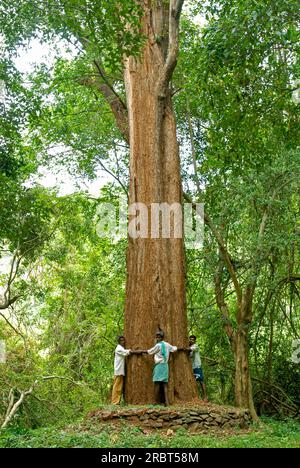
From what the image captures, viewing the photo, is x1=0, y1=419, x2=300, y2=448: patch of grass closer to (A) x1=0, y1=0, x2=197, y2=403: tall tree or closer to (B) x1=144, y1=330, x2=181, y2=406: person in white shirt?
(B) x1=144, y1=330, x2=181, y2=406: person in white shirt

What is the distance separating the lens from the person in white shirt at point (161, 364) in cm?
966

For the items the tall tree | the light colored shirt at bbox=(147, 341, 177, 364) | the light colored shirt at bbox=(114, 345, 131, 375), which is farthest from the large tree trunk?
the light colored shirt at bbox=(147, 341, 177, 364)

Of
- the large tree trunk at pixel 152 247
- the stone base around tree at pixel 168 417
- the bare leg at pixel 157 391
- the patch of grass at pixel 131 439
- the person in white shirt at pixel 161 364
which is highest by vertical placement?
the large tree trunk at pixel 152 247

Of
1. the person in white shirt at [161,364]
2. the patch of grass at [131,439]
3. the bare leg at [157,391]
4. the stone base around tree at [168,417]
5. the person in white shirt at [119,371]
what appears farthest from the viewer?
the person in white shirt at [119,371]

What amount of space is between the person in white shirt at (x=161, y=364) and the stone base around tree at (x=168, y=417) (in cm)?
50

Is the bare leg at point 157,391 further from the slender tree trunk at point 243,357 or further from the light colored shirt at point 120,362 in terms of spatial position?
the slender tree trunk at point 243,357

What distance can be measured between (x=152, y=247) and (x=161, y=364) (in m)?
1.94

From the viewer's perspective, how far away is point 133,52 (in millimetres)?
8859

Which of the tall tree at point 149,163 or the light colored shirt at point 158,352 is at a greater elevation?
the tall tree at point 149,163

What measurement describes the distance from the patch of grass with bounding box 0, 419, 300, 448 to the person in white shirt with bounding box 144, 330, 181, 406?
1.06 meters

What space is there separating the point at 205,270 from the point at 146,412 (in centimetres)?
671

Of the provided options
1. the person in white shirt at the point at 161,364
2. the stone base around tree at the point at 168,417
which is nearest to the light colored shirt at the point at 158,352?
the person in white shirt at the point at 161,364

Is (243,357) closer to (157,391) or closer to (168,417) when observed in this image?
(157,391)

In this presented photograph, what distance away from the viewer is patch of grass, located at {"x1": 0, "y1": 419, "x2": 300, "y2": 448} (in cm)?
771
